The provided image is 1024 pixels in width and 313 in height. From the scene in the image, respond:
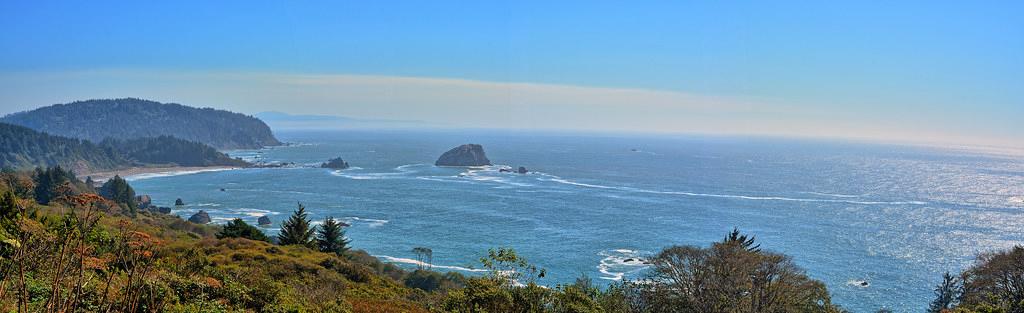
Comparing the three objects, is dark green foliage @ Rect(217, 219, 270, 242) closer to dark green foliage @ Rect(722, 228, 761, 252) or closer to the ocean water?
the ocean water

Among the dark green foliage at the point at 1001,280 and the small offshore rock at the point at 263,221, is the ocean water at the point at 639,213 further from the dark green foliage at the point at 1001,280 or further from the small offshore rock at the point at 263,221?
the dark green foliage at the point at 1001,280

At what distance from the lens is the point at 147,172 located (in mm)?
147375

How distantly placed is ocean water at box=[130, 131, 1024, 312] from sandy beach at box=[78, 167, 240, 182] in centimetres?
684

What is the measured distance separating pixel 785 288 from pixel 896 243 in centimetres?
5601

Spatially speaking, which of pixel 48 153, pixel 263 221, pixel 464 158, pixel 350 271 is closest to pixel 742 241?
pixel 350 271

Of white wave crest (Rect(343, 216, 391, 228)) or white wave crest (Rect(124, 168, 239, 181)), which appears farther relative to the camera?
white wave crest (Rect(124, 168, 239, 181))

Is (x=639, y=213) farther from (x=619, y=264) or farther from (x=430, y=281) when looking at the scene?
(x=430, y=281)

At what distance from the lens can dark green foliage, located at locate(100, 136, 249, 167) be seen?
166125 millimetres

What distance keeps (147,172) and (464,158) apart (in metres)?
82.4

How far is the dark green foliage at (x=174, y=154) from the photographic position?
166125mm

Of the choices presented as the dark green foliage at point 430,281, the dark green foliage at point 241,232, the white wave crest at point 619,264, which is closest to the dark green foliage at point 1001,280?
the white wave crest at point 619,264

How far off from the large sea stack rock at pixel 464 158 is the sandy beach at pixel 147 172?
57.9 meters

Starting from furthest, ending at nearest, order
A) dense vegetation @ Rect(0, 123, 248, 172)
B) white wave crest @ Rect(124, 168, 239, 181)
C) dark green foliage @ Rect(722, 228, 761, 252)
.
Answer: dense vegetation @ Rect(0, 123, 248, 172)
white wave crest @ Rect(124, 168, 239, 181)
dark green foliage @ Rect(722, 228, 761, 252)

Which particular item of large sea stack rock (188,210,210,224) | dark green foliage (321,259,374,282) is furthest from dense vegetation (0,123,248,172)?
dark green foliage (321,259,374,282)
